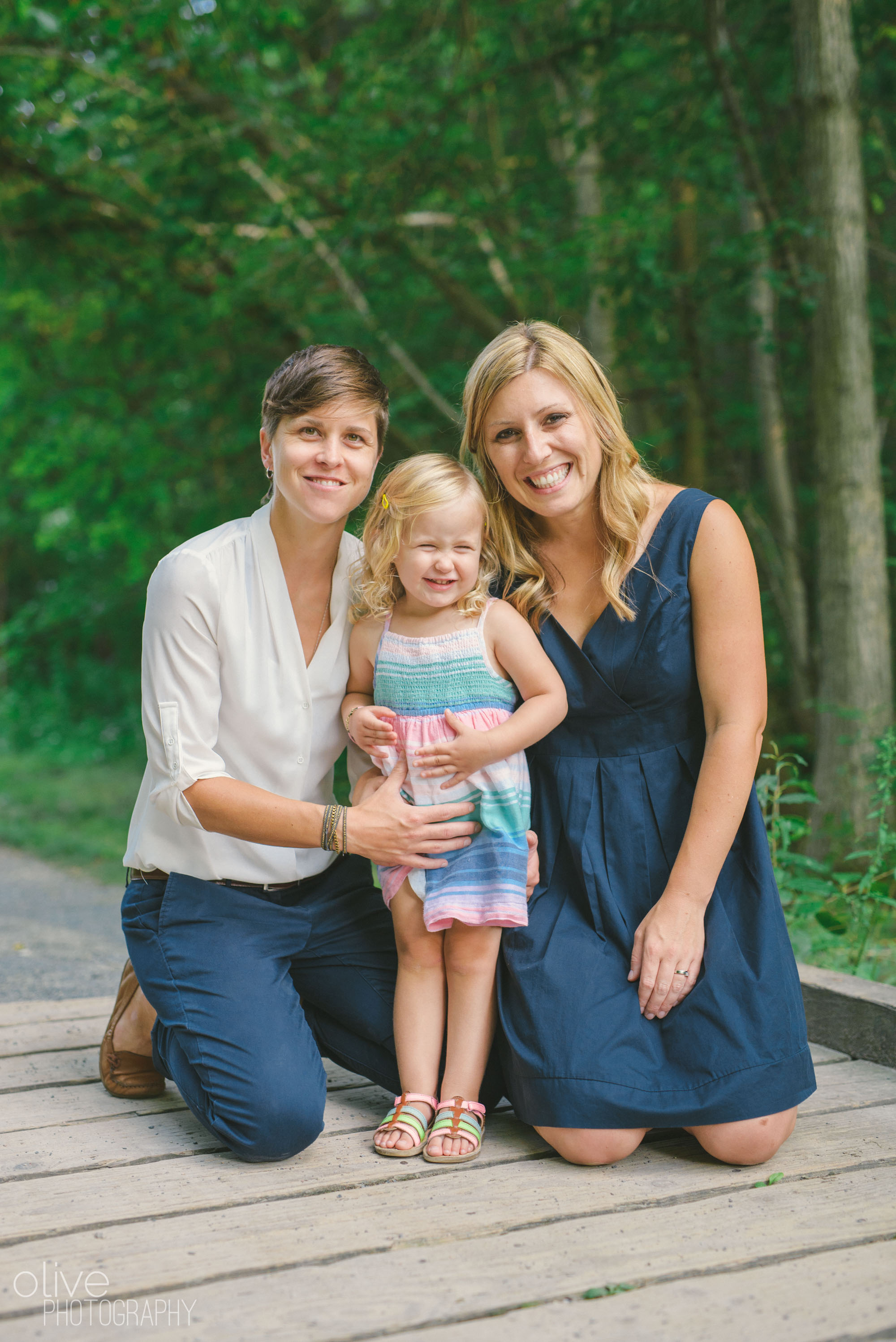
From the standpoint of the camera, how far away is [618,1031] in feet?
7.34

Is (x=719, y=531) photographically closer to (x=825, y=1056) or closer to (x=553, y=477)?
(x=553, y=477)

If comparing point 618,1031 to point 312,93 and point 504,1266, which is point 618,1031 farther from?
point 312,93

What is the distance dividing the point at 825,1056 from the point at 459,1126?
101 cm

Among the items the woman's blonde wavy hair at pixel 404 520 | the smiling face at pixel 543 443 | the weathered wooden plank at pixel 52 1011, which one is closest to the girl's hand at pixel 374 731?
the woman's blonde wavy hair at pixel 404 520

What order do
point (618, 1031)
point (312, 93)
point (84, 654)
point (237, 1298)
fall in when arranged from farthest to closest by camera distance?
point (84, 654) → point (312, 93) → point (618, 1031) → point (237, 1298)

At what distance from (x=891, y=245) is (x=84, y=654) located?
10.7 m

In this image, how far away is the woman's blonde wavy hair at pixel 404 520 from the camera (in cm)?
238

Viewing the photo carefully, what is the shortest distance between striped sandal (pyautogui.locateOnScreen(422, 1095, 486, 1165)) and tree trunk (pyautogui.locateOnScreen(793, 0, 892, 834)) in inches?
107

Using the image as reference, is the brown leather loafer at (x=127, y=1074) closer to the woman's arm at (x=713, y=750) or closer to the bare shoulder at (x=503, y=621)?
the woman's arm at (x=713, y=750)

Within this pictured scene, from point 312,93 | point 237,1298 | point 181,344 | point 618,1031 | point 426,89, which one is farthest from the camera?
point 181,344

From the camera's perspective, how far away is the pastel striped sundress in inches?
90.5

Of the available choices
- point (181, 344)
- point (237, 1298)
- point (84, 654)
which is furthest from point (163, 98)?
point (84, 654)

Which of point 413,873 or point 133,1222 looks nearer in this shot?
point 133,1222

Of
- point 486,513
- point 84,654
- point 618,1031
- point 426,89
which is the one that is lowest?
point 84,654
